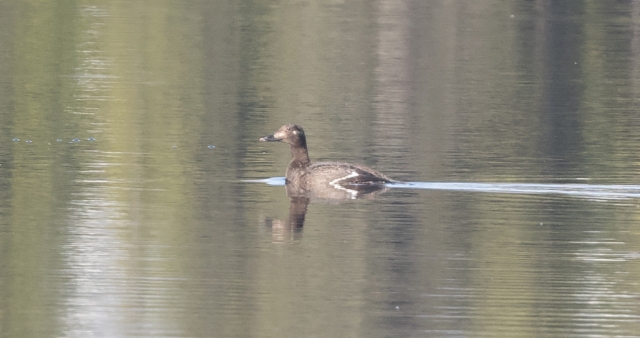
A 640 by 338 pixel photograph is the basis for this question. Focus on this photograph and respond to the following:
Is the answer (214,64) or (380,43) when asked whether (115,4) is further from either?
(214,64)

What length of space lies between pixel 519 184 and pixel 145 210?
172 inches

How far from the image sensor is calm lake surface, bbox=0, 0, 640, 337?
10.7 metres

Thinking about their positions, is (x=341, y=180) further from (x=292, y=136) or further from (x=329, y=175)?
(x=292, y=136)

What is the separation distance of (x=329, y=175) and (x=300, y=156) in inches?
41.4

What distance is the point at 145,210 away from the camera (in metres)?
14.9

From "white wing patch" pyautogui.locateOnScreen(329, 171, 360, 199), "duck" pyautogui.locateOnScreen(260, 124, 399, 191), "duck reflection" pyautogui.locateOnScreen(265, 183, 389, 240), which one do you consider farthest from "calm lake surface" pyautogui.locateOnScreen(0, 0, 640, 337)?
"white wing patch" pyautogui.locateOnScreen(329, 171, 360, 199)

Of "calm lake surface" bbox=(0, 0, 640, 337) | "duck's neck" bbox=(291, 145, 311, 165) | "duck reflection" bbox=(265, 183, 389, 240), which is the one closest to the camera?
"calm lake surface" bbox=(0, 0, 640, 337)

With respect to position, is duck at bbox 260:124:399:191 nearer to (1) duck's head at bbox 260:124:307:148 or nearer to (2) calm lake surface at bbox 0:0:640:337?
(1) duck's head at bbox 260:124:307:148

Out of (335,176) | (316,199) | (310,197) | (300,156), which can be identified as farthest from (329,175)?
(300,156)

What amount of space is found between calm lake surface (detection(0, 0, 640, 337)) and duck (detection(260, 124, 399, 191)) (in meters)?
0.29

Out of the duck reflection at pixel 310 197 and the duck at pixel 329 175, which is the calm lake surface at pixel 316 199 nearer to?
the duck reflection at pixel 310 197

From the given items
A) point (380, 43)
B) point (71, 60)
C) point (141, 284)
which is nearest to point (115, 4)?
point (380, 43)

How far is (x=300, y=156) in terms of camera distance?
→ 59.1 ft

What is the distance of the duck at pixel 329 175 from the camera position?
16750mm
